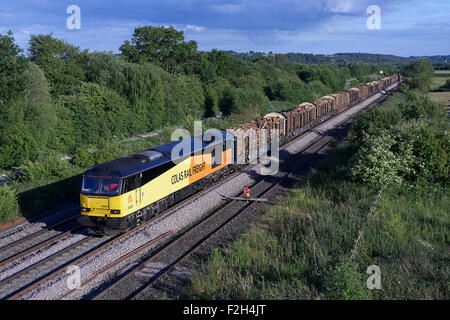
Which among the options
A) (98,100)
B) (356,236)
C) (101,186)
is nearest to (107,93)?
(98,100)

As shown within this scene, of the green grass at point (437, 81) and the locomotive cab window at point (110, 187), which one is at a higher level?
the green grass at point (437, 81)

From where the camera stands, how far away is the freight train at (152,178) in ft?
44.6

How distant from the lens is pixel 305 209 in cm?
1647

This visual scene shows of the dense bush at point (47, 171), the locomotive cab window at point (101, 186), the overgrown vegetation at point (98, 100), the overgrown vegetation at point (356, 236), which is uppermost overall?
the overgrown vegetation at point (98, 100)

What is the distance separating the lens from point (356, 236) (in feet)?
41.3

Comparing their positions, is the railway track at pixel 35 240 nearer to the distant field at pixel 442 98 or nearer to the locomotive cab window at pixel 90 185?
the locomotive cab window at pixel 90 185

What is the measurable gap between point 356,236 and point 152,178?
28.0ft

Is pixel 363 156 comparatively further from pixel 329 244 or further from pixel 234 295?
pixel 234 295

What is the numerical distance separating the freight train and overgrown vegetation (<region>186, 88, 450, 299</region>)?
421cm

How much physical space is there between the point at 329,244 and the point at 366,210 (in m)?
3.87

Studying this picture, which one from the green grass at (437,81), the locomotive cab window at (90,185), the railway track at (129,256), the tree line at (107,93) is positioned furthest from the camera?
the green grass at (437,81)

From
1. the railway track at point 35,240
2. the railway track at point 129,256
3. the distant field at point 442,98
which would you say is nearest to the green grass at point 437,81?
the distant field at point 442,98

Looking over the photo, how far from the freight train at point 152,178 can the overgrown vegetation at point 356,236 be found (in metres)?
4.21
